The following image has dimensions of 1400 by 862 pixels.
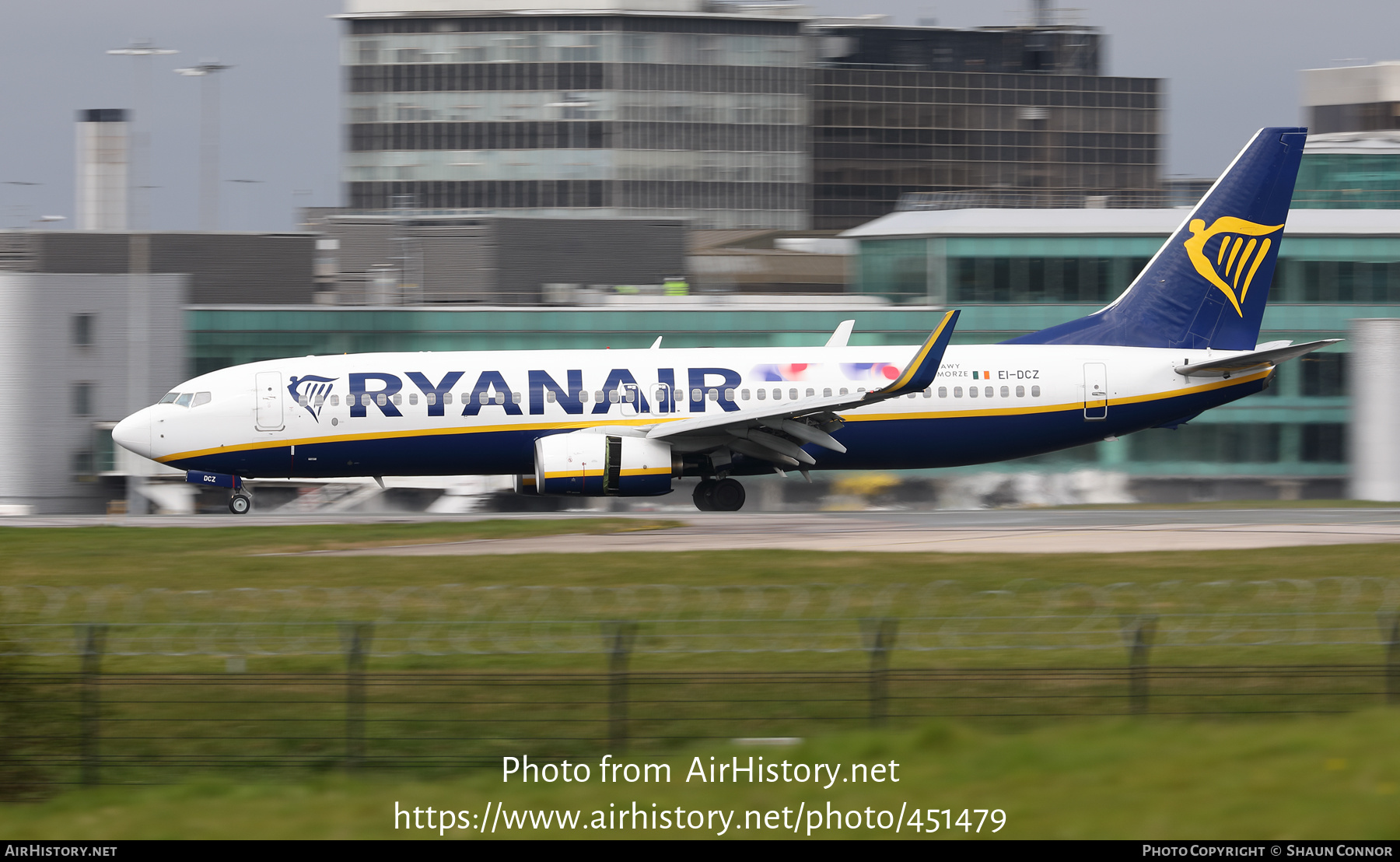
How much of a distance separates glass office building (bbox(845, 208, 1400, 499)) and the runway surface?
57.9 ft

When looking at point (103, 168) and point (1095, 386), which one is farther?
point (103, 168)

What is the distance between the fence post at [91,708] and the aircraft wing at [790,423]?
19617mm

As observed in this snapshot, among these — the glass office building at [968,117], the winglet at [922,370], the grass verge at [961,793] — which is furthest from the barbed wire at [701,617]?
the glass office building at [968,117]

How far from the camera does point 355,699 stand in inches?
539

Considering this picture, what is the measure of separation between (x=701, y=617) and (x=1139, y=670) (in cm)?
559

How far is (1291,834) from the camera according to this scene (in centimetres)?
974

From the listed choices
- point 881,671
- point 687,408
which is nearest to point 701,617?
point 881,671

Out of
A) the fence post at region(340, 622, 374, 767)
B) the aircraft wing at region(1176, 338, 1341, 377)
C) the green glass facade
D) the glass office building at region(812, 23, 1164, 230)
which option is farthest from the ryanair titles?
the glass office building at region(812, 23, 1164, 230)

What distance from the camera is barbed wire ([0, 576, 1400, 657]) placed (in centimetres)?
1562

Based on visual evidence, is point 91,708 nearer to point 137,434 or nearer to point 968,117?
point 137,434

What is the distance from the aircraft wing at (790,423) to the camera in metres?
31.4

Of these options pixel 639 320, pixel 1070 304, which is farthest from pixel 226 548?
pixel 1070 304

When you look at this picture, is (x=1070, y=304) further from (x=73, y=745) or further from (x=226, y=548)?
(x=73, y=745)

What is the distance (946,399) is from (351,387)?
13738mm
